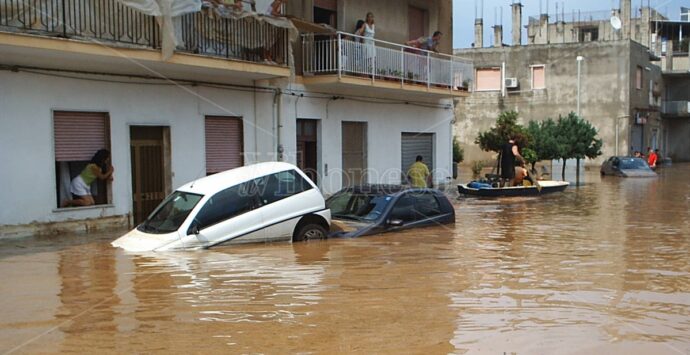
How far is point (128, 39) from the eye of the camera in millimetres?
12547

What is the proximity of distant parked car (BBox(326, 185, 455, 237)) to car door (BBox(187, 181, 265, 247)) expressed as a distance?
149cm

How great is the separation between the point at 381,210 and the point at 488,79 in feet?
111

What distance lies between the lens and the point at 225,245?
9867 mm

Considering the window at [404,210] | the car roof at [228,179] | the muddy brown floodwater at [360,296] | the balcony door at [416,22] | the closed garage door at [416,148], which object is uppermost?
the balcony door at [416,22]

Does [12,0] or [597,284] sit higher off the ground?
[12,0]

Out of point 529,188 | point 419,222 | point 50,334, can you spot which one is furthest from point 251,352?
point 529,188

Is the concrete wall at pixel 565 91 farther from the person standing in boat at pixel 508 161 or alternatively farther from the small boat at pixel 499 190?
the person standing in boat at pixel 508 161

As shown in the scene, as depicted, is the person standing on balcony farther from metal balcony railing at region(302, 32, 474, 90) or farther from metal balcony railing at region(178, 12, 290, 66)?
metal balcony railing at region(302, 32, 474, 90)

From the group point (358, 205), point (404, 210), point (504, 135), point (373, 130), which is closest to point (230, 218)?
point (358, 205)

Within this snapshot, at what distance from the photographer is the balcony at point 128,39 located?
1088cm

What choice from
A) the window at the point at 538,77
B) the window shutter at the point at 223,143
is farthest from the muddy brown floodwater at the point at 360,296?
the window at the point at 538,77

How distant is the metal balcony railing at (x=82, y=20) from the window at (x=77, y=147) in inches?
70.3

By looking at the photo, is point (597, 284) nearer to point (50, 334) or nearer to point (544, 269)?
point (544, 269)

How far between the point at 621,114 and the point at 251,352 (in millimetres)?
39788
